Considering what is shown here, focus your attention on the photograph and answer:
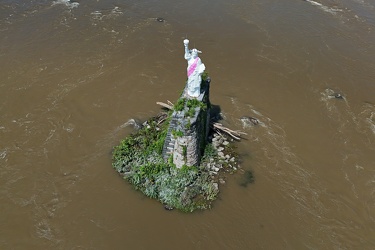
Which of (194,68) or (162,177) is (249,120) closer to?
(194,68)

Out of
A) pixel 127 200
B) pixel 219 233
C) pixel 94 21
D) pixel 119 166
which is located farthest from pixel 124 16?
pixel 219 233

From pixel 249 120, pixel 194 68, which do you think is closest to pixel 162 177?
pixel 194 68

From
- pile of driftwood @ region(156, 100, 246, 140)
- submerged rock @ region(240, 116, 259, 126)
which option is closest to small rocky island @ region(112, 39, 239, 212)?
pile of driftwood @ region(156, 100, 246, 140)

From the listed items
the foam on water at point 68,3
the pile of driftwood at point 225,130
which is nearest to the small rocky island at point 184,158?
the pile of driftwood at point 225,130

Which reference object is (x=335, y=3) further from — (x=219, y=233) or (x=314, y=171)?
(x=219, y=233)

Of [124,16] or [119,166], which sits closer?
[119,166]

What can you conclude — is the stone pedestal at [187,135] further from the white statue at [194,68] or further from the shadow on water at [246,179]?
the shadow on water at [246,179]

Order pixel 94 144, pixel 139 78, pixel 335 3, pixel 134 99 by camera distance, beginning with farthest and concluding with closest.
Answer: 1. pixel 335 3
2. pixel 139 78
3. pixel 134 99
4. pixel 94 144
